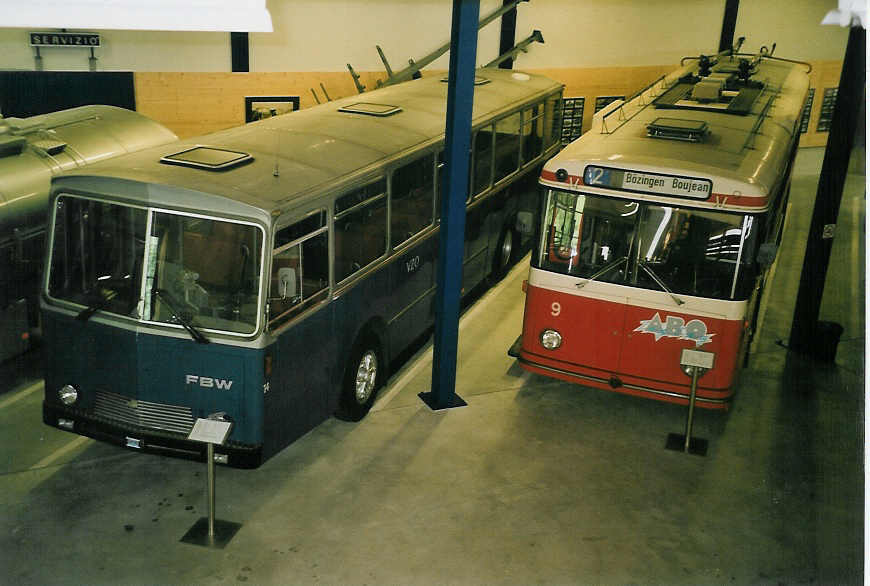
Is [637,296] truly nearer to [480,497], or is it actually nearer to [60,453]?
[480,497]

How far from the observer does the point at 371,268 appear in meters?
7.75

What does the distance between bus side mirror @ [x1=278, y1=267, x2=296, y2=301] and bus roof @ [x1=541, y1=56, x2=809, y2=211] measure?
106 inches

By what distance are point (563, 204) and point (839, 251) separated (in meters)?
8.36

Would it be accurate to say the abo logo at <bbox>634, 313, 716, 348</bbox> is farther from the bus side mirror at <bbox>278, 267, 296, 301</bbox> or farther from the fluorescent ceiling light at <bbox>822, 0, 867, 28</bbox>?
the fluorescent ceiling light at <bbox>822, 0, 867, 28</bbox>

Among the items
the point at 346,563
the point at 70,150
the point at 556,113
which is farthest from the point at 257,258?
the point at 556,113

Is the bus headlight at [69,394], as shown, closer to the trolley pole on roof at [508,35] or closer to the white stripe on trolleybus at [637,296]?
the white stripe on trolleybus at [637,296]

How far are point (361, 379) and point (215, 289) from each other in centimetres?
228

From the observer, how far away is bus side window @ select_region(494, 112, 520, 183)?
10.9 meters

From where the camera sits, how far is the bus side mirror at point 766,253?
692 centimetres

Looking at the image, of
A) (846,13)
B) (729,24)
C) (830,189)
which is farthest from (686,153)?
(729,24)

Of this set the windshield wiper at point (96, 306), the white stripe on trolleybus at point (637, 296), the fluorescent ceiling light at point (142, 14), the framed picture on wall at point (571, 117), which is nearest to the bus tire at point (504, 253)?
the white stripe on trolleybus at point (637, 296)

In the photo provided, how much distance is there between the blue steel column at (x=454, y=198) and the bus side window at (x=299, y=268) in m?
1.46

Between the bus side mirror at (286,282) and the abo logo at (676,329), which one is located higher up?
the bus side mirror at (286,282)

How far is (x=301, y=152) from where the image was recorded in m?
7.43
